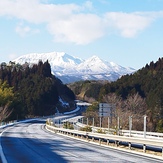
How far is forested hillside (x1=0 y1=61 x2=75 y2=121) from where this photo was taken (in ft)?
376

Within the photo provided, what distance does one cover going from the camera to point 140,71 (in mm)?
138625

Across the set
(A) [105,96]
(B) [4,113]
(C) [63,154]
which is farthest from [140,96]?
(C) [63,154]

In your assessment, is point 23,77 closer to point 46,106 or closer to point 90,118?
point 46,106

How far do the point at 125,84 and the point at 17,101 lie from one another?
102 ft

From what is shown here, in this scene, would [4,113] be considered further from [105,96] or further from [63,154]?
[63,154]

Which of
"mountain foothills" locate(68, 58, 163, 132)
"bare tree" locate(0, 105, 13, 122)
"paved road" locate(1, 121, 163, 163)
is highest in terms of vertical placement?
"mountain foothills" locate(68, 58, 163, 132)

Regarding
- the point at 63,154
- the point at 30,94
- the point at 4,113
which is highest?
the point at 30,94

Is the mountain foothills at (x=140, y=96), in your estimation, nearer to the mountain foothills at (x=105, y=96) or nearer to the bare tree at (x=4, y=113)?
the mountain foothills at (x=105, y=96)

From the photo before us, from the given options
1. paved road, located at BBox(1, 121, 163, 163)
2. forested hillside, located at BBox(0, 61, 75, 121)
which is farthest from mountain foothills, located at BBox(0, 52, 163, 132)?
paved road, located at BBox(1, 121, 163, 163)

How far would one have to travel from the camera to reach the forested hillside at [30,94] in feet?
376

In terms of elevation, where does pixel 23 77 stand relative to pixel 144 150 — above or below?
above

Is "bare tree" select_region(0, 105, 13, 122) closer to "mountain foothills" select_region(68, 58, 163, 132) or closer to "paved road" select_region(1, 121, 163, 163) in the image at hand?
"mountain foothills" select_region(68, 58, 163, 132)

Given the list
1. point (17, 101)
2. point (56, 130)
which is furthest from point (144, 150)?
point (17, 101)

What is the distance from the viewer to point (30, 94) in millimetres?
140500
